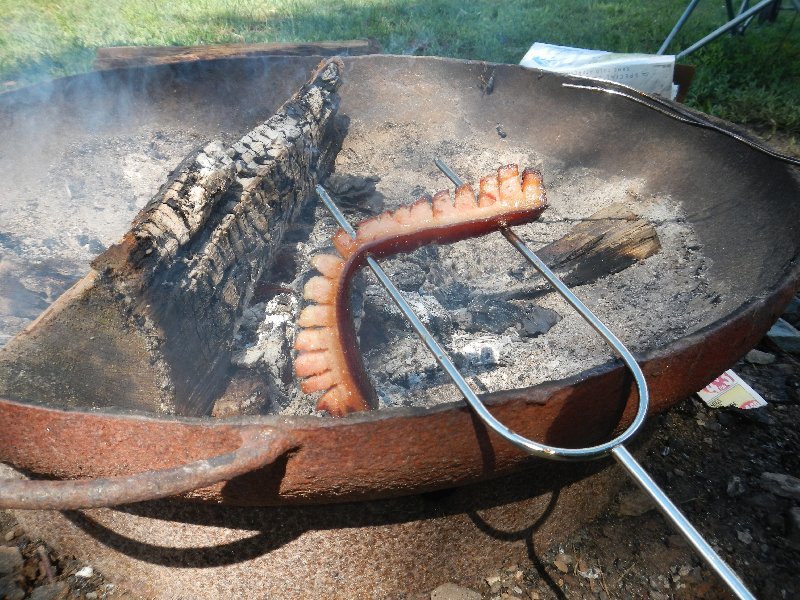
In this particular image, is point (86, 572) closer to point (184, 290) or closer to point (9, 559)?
point (9, 559)

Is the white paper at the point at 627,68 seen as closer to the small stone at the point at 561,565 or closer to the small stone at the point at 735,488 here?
the small stone at the point at 735,488

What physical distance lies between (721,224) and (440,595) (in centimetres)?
167

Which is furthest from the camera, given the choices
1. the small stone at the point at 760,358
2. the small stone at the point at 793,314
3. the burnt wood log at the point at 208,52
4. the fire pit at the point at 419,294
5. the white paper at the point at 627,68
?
the burnt wood log at the point at 208,52

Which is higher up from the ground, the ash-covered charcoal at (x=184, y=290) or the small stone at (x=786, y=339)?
the ash-covered charcoal at (x=184, y=290)

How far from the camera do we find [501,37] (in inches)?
237

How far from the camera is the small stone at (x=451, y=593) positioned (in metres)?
1.74

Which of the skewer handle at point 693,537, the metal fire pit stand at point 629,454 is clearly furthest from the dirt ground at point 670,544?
the skewer handle at point 693,537

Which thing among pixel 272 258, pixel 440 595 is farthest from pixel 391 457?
pixel 272 258

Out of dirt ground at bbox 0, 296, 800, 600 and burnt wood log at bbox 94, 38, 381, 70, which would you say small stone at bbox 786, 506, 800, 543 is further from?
burnt wood log at bbox 94, 38, 381, 70

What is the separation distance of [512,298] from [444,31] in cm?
483

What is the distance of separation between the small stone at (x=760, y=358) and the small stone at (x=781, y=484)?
2.23 feet

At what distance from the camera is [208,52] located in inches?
150

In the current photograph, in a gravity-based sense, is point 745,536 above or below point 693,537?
below

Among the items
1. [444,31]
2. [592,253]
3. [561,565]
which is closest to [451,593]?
[561,565]
